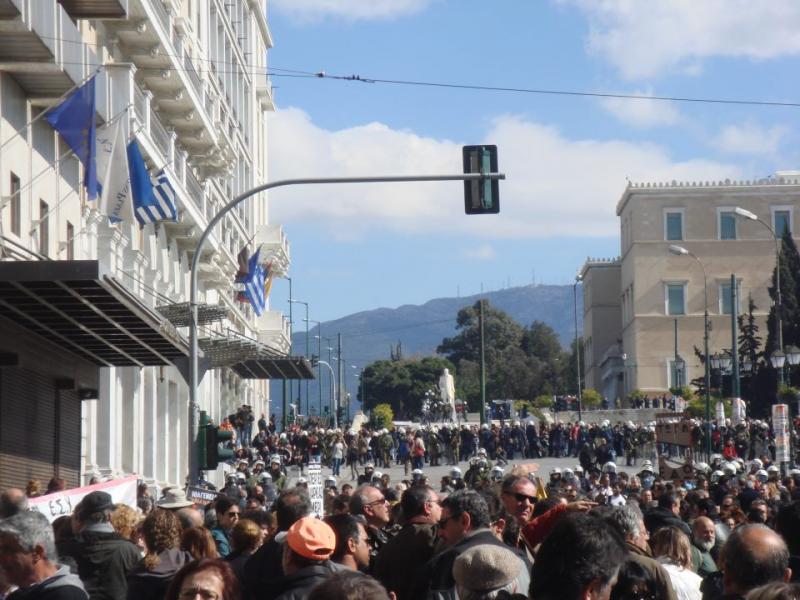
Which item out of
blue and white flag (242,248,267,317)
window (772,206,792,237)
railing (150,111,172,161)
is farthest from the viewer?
window (772,206,792,237)

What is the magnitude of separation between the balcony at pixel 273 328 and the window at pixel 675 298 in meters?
42.4

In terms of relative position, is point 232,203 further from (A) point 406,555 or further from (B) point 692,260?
(B) point 692,260

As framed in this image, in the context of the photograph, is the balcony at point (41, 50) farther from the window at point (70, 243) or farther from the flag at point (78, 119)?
the window at point (70, 243)

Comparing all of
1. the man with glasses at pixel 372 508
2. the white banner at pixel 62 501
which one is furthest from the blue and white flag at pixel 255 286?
the man with glasses at pixel 372 508

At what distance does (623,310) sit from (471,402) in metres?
19.3

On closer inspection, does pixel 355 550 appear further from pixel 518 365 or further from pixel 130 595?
pixel 518 365

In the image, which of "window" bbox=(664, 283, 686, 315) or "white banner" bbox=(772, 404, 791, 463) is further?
"window" bbox=(664, 283, 686, 315)

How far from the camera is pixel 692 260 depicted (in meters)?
109

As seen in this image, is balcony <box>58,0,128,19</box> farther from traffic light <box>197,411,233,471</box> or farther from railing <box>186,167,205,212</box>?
railing <box>186,167,205,212</box>

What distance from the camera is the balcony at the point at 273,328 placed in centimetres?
7031

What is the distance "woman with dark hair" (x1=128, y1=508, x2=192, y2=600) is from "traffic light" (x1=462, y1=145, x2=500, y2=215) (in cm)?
1379

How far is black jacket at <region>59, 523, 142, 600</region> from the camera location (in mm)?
10117

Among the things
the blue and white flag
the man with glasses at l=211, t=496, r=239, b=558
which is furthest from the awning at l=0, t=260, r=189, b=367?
the blue and white flag

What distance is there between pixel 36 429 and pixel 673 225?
86448 millimetres
